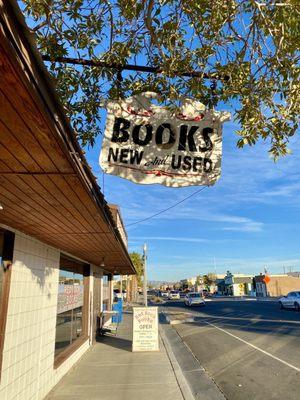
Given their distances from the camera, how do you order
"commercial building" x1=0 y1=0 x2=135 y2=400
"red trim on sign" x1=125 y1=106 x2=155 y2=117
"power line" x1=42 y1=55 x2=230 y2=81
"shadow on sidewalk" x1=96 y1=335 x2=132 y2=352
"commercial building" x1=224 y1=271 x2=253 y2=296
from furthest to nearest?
"commercial building" x1=224 y1=271 x2=253 y2=296 → "shadow on sidewalk" x1=96 y1=335 x2=132 y2=352 → "power line" x1=42 y1=55 x2=230 y2=81 → "red trim on sign" x1=125 y1=106 x2=155 y2=117 → "commercial building" x1=0 y1=0 x2=135 y2=400

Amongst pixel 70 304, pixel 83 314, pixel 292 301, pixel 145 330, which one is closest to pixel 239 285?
pixel 292 301

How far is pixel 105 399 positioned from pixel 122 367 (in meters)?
2.93

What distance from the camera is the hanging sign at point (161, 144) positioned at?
3.88m

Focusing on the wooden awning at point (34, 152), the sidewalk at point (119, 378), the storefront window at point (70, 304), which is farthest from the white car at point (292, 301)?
the wooden awning at point (34, 152)

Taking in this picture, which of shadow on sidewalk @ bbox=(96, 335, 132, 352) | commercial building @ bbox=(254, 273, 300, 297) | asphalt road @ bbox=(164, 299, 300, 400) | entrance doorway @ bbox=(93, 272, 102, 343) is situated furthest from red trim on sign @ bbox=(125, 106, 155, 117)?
commercial building @ bbox=(254, 273, 300, 297)

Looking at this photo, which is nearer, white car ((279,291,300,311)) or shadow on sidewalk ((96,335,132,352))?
shadow on sidewalk ((96,335,132,352))

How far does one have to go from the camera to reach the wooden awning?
1.91 meters

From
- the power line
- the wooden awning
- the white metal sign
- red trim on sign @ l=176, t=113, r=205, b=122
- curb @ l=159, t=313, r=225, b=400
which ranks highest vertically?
the power line

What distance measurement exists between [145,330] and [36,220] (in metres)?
8.59

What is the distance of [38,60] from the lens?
2109 mm

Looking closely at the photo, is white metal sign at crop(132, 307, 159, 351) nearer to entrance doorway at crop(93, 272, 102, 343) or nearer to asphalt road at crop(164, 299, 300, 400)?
asphalt road at crop(164, 299, 300, 400)

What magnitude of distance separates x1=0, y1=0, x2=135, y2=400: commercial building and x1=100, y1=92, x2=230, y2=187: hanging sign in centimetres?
44

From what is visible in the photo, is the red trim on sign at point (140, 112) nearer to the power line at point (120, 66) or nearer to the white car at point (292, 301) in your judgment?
the power line at point (120, 66)

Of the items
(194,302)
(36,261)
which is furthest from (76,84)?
(194,302)
